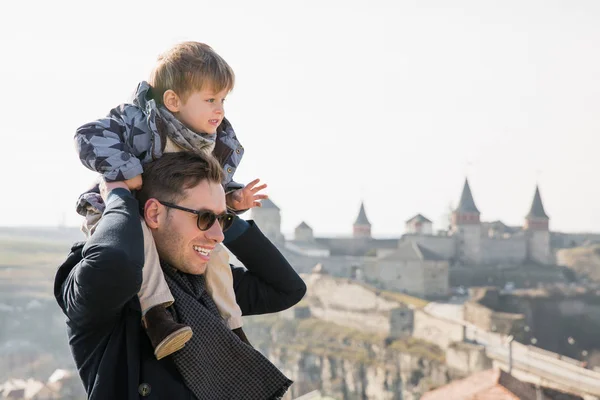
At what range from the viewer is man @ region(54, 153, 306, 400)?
150 cm

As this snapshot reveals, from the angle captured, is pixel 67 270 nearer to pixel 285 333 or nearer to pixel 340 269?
pixel 285 333

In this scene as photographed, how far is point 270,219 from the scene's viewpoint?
4900 centimetres

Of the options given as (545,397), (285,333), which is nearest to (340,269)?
(285,333)

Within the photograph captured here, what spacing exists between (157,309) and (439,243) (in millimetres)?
48019

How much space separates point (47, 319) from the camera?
32469 mm

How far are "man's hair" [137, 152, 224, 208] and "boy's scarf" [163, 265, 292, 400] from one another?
0.54 feet

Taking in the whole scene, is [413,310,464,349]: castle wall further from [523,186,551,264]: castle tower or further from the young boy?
the young boy

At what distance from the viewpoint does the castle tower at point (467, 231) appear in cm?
4881

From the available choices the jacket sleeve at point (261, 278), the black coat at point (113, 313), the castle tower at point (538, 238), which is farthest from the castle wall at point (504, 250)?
the black coat at point (113, 313)

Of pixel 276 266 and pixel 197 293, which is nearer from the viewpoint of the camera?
pixel 197 293

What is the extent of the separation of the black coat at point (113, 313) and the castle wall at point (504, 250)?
48.8m

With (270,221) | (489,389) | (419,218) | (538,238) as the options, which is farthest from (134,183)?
(419,218)

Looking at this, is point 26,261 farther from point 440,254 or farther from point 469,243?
point 469,243

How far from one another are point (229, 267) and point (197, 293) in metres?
0.13
